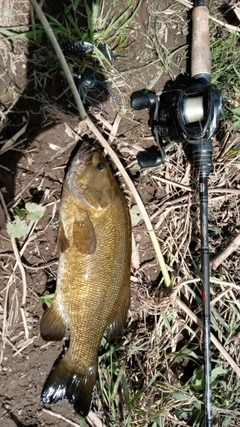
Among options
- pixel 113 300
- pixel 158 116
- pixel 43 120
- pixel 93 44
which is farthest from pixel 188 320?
pixel 93 44

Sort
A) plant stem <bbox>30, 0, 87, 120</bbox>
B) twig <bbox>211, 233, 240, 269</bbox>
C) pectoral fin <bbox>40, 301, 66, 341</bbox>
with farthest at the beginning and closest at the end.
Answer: twig <bbox>211, 233, 240, 269</bbox> → pectoral fin <bbox>40, 301, 66, 341</bbox> → plant stem <bbox>30, 0, 87, 120</bbox>

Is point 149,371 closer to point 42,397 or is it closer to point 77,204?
point 42,397

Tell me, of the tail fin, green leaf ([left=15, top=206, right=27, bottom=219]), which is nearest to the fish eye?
green leaf ([left=15, top=206, right=27, bottom=219])

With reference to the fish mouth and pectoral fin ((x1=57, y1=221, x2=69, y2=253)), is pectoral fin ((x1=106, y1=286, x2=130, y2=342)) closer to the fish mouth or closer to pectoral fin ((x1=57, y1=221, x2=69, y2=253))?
pectoral fin ((x1=57, y1=221, x2=69, y2=253))

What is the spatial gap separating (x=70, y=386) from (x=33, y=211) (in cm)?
108

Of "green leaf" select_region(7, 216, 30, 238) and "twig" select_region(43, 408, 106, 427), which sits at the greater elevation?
"green leaf" select_region(7, 216, 30, 238)

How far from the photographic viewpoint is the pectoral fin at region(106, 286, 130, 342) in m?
3.14

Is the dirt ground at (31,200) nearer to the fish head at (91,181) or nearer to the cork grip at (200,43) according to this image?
the fish head at (91,181)

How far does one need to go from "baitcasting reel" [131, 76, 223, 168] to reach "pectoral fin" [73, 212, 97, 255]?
58cm

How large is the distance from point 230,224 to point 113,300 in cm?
105

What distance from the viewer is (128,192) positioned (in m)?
3.38

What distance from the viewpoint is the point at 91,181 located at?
301 cm

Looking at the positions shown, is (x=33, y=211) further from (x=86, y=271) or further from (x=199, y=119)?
(x=199, y=119)

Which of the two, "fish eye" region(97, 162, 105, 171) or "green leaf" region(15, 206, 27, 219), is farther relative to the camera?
"green leaf" region(15, 206, 27, 219)
